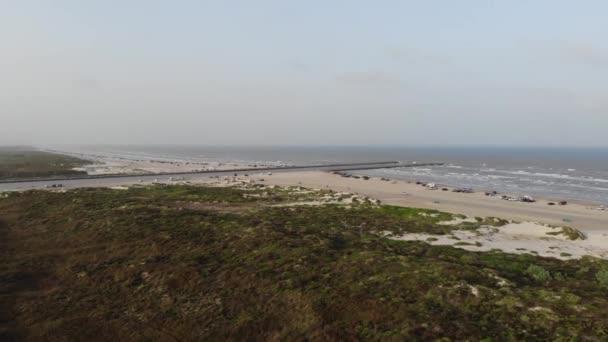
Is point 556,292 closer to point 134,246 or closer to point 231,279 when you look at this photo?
point 231,279

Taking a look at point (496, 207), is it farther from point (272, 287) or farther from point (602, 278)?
point (272, 287)

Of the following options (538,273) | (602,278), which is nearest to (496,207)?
(602,278)

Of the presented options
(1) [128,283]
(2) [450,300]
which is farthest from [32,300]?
(2) [450,300]

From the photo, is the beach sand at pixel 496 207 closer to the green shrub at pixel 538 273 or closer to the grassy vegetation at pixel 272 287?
the grassy vegetation at pixel 272 287

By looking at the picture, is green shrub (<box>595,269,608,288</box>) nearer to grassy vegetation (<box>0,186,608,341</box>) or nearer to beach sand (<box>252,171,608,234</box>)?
grassy vegetation (<box>0,186,608,341</box>)

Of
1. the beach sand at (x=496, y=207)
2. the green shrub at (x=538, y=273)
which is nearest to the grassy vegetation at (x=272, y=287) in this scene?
the green shrub at (x=538, y=273)

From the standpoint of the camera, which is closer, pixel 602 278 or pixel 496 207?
pixel 602 278

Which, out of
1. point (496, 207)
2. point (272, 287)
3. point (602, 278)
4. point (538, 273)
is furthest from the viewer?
point (496, 207)

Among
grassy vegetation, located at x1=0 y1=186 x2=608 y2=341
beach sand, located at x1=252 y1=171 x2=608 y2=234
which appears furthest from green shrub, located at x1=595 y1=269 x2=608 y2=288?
beach sand, located at x1=252 y1=171 x2=608 y2=234
